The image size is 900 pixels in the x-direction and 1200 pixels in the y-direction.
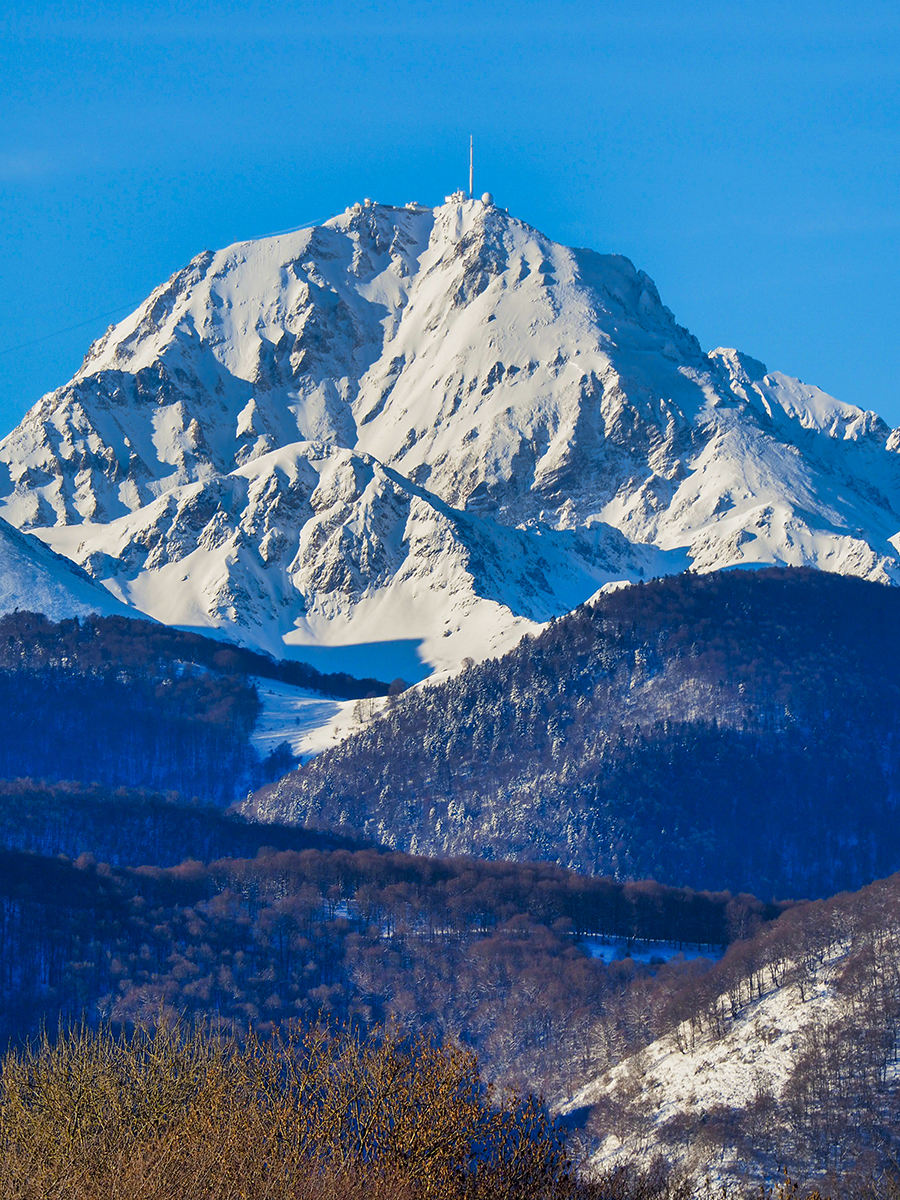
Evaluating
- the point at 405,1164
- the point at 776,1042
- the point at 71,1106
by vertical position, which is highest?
the point at 776,1042

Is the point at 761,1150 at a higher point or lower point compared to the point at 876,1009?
lower

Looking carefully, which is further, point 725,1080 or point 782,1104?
point 725,1080

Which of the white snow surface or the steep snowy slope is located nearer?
the steep snowy slope

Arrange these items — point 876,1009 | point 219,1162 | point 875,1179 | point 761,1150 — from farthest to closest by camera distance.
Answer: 1. point 876,1009
2. point 761,1150
3. point 875,1179
4. point 219,1162

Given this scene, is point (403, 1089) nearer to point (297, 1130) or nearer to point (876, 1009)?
point (297, 1130)

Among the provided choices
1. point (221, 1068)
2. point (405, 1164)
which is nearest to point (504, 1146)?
point (405, 1164)

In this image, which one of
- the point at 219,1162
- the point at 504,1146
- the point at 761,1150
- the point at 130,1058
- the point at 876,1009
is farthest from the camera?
the point at 876,1009

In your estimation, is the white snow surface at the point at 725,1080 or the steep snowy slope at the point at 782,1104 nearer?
the steep snowy slope at the point at 782,1104

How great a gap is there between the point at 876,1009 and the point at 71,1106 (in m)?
130

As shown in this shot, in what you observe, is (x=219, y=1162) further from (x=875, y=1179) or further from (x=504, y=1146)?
(x=875, y=1179)

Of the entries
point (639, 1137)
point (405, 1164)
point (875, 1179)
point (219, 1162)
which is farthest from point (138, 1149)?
point (639, 1137)

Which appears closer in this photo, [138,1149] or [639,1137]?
[138,1149]

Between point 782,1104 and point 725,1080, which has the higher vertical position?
point 725,1080

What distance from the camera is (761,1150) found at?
6875 inches
